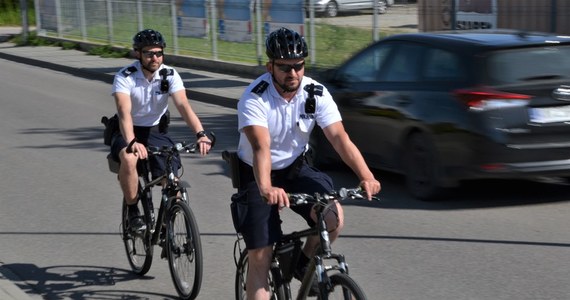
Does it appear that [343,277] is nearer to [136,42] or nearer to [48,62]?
[136,42]

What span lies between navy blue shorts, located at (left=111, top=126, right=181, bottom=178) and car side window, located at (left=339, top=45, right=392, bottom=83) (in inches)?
146

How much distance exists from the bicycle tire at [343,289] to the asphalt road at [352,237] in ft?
6.64

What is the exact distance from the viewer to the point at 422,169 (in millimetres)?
9664

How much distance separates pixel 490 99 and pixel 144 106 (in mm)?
3286

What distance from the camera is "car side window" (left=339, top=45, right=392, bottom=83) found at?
10602 mm

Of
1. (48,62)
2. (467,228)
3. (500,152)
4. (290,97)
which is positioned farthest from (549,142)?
(48,62)

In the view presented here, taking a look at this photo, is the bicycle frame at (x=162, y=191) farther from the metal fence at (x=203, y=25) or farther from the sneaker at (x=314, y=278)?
the metal fence at (x=203, y=25)

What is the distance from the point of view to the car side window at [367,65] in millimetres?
10602

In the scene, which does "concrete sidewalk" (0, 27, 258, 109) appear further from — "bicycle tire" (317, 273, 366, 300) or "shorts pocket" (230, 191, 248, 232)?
"bicycle tire" (317, 273, 366, 300)

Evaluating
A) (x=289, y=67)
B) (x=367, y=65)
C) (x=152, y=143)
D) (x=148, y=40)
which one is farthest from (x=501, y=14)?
(x=289, y=67)

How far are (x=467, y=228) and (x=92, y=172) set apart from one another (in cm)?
488

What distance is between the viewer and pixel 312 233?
4.95 m

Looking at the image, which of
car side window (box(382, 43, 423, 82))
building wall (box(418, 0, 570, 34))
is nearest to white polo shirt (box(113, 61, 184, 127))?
car side window (box(382, 43, 423, 82))

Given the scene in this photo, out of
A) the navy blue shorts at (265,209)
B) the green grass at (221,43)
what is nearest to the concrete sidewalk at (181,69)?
the green grass at (221,43)
